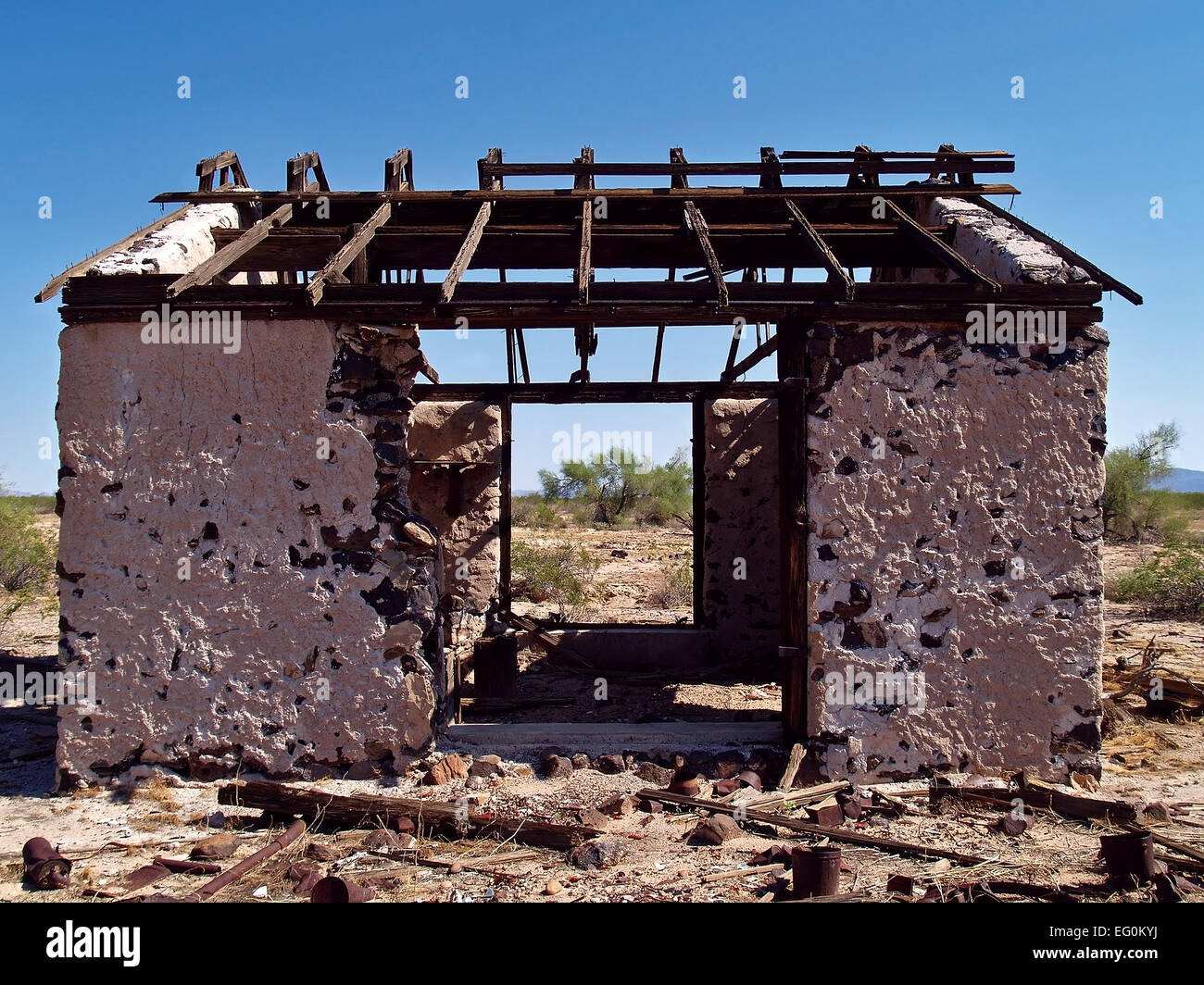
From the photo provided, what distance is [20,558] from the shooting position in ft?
43.1

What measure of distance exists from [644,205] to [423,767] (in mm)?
4297

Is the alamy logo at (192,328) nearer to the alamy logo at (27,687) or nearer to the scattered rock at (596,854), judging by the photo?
the alamy logo at (27,687)

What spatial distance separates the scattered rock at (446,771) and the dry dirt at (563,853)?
0.05 metres

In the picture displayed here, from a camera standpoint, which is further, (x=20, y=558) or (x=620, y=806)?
(x=20, y=558)

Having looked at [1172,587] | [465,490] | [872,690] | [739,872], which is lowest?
[739,872]

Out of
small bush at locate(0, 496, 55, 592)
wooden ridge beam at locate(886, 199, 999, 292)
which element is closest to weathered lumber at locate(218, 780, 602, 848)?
wooden ridge beam at locate(886, 199, 999, 292)

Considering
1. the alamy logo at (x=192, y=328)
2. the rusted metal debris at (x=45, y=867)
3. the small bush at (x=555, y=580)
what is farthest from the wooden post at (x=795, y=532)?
the small bush at (x=555, y=580)

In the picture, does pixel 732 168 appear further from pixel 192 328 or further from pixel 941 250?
pixel 192 328

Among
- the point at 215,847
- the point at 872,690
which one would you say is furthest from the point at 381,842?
the point at 872,690

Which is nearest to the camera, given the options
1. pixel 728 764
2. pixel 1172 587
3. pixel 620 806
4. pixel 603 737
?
pixel 620 806

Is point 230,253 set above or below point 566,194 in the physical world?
below

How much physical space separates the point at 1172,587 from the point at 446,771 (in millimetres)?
10393

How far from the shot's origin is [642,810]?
200 inches
